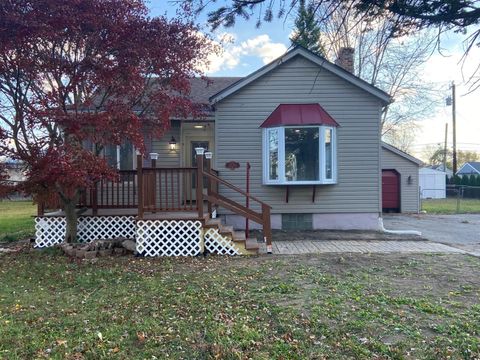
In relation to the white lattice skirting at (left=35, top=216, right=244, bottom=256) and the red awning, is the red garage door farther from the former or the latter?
the white lattice skirting at (left=35, top=216, right=244, bottom=256)

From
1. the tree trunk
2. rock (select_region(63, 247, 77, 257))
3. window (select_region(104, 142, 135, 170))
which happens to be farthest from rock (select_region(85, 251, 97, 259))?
window (select_region(104, 142, 135, 170))

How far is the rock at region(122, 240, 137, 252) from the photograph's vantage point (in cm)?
791

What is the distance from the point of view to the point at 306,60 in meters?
11.1

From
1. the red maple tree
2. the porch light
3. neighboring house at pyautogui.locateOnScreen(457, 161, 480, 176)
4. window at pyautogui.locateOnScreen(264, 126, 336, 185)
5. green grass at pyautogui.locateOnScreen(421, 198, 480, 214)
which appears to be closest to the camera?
the red maple tree

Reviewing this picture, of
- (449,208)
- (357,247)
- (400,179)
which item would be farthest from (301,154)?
(449,208)

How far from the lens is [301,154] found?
10.7 m

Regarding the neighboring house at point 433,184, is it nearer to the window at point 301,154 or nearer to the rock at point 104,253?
the window at point 301,154

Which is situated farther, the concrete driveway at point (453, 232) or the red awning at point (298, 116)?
the red awning at point (298, 116)

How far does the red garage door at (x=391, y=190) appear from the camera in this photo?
18953 millimetres

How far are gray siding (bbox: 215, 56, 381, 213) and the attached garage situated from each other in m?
8.30

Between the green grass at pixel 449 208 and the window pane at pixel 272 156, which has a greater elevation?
the window pane at pixel 272 156

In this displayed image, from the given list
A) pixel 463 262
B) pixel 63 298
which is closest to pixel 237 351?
pixel 63 298

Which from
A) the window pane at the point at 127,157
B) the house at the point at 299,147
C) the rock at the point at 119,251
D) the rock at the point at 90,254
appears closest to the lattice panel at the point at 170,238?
the rock at the point at 119,251

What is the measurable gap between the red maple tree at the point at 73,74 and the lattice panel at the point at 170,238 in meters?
1.34
